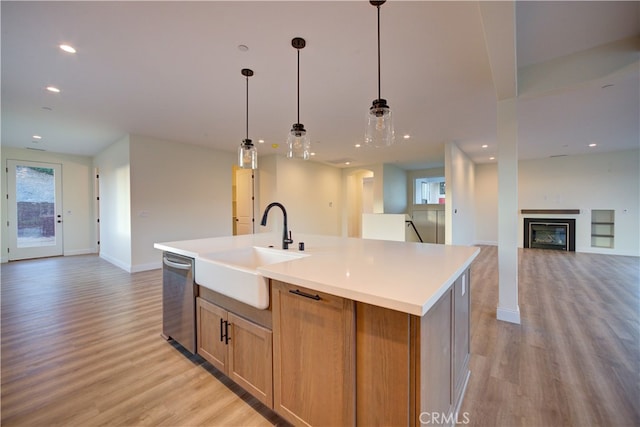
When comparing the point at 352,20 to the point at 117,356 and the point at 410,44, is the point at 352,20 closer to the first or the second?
the point at 410,44

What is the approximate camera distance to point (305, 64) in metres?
2.53

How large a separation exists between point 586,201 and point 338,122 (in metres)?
7.25

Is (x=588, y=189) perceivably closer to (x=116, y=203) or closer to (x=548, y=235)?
(x=548, y=235)

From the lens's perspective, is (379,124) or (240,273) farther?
(379,124)

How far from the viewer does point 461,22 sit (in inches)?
76.7

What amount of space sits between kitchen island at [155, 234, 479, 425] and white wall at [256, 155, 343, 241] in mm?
4340

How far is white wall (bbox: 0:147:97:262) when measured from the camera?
671 centimetres

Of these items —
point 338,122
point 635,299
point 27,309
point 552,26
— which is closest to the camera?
point 552,26

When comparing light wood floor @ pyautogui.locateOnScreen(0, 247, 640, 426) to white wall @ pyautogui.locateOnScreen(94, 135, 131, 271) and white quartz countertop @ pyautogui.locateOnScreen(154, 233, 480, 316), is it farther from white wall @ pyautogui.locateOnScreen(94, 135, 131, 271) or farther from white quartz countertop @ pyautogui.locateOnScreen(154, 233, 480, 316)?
white wall @ pyautogui.locateOnScreen(94, 135, 131, 271)

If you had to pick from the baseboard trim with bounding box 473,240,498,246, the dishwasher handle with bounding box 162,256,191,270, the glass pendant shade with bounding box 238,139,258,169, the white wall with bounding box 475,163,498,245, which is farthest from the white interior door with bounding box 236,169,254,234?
the white wall with bounding box 475,163,498,245

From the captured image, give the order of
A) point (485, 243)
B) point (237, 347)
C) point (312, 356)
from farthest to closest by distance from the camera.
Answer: point (485, 243) → point (237, 347) → point (312, 356)

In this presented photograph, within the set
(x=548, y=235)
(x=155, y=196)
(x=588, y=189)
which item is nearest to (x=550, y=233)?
(x=548, y=235)

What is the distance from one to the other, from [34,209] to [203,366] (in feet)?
23.8

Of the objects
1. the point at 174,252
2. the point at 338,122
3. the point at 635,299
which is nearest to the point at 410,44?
the point at 338,122
